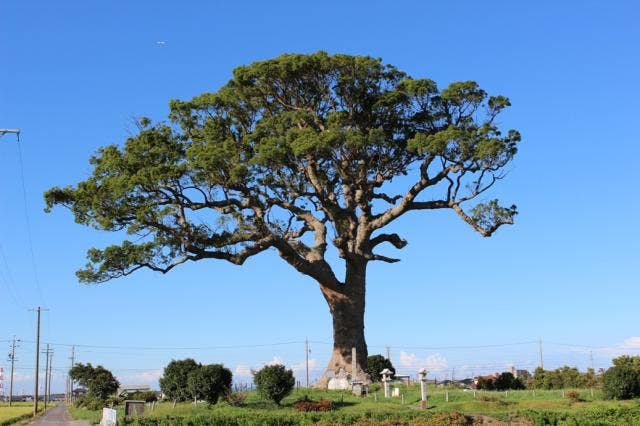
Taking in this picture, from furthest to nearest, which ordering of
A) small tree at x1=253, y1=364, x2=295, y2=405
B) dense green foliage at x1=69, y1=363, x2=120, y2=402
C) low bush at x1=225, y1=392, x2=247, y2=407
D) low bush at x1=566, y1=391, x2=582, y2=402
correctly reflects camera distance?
1. dense green foliage at x1=69, y1=363, x2=120, y2=402
2. low bush at x1=225, y1=392, x2=247, y2=407
3. small tree at x1=253, y1=364, x2=295, y2=405
4. low bush at x1=566, y1=391, x2=582, y2=402

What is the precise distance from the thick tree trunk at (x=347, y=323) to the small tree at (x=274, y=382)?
20.9ft

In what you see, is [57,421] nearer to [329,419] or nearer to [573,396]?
[329,419]

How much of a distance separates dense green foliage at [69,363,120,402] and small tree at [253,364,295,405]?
34.6 meters

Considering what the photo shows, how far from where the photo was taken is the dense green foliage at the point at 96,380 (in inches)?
2451

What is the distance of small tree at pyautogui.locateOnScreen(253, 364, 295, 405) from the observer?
100 ft

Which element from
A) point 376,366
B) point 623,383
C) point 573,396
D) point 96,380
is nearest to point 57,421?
point 96,380

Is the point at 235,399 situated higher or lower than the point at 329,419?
higher

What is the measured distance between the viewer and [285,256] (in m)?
35.9

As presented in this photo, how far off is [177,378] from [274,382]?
10.6 meters

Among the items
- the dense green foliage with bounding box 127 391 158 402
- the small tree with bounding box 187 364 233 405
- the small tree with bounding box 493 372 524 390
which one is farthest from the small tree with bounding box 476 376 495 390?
the dense green foliage with bounding box 127 391 158 402

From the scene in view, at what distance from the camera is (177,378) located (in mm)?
39312

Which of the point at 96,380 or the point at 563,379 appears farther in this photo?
the point at 96,380

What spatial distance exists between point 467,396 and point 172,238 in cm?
1491

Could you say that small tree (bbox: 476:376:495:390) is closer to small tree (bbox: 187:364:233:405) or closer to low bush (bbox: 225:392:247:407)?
low bush (bbox: 225:392:247:407)
